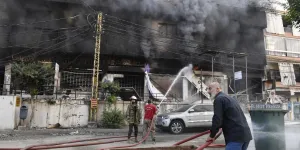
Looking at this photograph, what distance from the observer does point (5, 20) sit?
2192 cm

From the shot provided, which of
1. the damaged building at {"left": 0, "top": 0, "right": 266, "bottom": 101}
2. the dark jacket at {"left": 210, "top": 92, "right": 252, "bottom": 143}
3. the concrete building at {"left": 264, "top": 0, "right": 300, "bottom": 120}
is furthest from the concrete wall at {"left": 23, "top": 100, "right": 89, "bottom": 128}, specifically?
the concrete building at {"left": 264, "top": 0, "right": 300, "bottom": 120}

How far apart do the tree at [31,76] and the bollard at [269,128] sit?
38.2ft

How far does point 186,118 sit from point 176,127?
Result: 67 cm

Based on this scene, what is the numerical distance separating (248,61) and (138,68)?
38.1 ft

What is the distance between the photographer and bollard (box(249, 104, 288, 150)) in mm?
6059

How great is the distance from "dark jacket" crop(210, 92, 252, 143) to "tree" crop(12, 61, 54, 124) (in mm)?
12446

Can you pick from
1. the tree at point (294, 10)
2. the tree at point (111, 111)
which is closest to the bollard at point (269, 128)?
the tree at point (294, 10)

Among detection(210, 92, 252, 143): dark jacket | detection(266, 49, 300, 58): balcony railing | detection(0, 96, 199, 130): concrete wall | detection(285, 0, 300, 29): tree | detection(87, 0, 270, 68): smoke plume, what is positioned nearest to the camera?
detection(210, 92, 252, 143): dark jacket

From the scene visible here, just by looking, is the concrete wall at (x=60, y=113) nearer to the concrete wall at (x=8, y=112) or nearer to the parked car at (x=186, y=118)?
the concrete wall at (x=8, y=112)

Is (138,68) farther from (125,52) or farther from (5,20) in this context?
(5,20)

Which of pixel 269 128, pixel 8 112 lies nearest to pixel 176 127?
pixel 269 128

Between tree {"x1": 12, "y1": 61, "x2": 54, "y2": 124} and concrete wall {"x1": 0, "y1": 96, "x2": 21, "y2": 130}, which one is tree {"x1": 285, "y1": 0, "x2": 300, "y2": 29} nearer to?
tree {"x1": 12, "y1": 61, "x2": 54, "y2": 124}

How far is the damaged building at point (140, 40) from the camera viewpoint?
22.2m

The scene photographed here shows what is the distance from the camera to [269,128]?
20.1 feet
